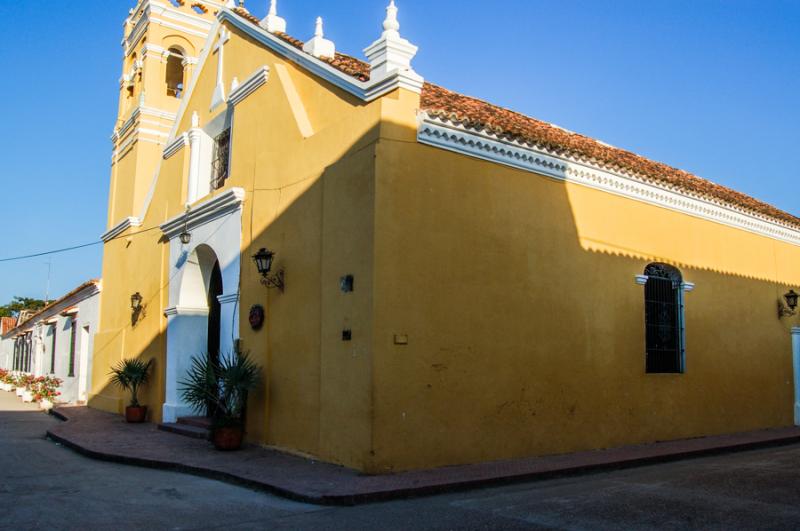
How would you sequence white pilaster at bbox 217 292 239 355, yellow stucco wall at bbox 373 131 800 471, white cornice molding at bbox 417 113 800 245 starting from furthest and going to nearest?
white pilaster at bbox 217 292 239 355, white cornice molding at bbox 417 113 800 245, yellow stucco wall at bbox 373 131 800 471

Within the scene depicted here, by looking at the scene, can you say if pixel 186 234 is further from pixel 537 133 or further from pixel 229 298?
pixel 537 133

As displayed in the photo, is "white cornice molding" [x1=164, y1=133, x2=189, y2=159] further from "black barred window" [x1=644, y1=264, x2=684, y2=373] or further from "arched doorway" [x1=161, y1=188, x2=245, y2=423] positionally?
"black barred window" [x1=644, y1=264, x2=684, y2=373]

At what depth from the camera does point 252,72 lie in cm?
1235

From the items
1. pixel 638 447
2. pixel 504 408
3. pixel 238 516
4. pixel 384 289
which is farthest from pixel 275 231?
pixel 638 447

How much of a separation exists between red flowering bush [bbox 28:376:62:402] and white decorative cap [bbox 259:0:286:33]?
13.0 m

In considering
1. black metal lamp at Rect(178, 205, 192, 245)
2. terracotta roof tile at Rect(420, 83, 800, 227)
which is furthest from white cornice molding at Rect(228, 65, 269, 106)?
terracotta roof tile at Rect(420, 83, 800, 227)

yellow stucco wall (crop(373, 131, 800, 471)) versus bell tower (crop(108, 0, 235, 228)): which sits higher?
bell tower (crop(108, 0, 235, 228))

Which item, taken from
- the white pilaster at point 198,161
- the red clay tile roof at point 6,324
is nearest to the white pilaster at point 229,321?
the white pilaster at point 198,161

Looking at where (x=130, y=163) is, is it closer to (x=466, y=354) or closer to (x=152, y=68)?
(x=152, y=68)

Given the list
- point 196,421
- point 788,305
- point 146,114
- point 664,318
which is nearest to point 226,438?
point 196,421

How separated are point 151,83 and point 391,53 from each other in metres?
11.1

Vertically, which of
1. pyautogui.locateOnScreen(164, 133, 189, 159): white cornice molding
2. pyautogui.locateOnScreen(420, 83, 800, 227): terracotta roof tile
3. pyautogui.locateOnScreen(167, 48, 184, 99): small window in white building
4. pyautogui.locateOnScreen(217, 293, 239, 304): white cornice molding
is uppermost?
pyautogui.locateOnScreen(167, 48, 184, 99): small window in white building

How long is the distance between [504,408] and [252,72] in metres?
7.33

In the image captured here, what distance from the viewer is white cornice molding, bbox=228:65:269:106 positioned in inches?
456
